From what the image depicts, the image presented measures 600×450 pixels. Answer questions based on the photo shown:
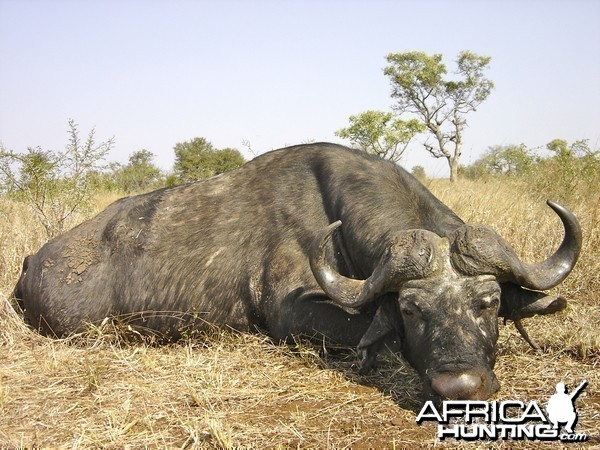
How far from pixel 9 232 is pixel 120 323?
323 cm

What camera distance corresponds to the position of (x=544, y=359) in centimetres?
406

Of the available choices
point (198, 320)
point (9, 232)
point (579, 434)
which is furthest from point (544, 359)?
point (9, 232)

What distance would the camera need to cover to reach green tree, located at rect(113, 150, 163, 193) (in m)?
19.6

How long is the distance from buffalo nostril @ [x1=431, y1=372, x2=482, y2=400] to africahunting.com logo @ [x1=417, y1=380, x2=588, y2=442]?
0.03 meters

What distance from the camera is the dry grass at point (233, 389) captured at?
2973 mm

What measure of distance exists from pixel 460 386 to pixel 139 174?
22.0 m

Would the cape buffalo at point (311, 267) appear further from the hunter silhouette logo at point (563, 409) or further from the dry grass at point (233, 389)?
the hunter silhouette logo at point (563, 409)

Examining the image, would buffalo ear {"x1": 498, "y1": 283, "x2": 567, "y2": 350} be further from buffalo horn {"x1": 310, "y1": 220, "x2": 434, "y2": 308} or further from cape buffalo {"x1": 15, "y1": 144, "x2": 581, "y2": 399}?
buffalo horn {"x1": 310, "y1": 220, "x2": 434, "y2": 308}

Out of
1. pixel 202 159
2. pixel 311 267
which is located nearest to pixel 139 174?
pixel 202 159

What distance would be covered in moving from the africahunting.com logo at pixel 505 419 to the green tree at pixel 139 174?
16088 millimetres

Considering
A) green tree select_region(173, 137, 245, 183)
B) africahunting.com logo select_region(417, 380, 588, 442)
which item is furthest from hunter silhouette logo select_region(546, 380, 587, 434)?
green tree select_region(173, 137, 245, 183)

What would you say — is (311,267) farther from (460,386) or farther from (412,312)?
(460,386)

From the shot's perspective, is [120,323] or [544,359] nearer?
[544,359]

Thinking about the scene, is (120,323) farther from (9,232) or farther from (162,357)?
(9,232)
